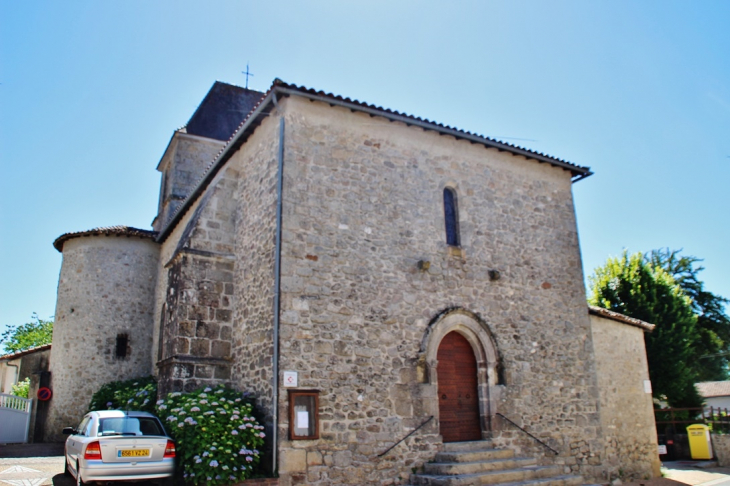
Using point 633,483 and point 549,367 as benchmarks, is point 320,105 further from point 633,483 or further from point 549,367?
point 633,483

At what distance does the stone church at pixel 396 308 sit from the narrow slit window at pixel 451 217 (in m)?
0.03

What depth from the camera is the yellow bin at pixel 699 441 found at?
16.4 metres

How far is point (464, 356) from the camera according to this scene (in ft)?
36.8

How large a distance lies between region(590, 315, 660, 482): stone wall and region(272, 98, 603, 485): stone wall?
57.4 inches

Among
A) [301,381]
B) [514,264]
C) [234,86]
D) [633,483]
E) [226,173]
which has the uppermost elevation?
[234,86]

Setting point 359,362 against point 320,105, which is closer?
point 359,362

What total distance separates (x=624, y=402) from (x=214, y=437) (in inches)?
427

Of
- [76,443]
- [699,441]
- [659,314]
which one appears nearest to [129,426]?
[76,443]

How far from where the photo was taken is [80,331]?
16.3 meters

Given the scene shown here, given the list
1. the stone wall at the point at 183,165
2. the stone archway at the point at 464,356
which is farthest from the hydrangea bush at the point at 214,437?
the stone wall at the point at 183,165

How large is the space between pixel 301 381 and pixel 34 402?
38.7 feet

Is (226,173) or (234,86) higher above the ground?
(234,86)

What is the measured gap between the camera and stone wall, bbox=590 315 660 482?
539 inches

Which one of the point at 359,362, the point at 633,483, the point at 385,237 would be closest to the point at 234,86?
the point at 385,237
